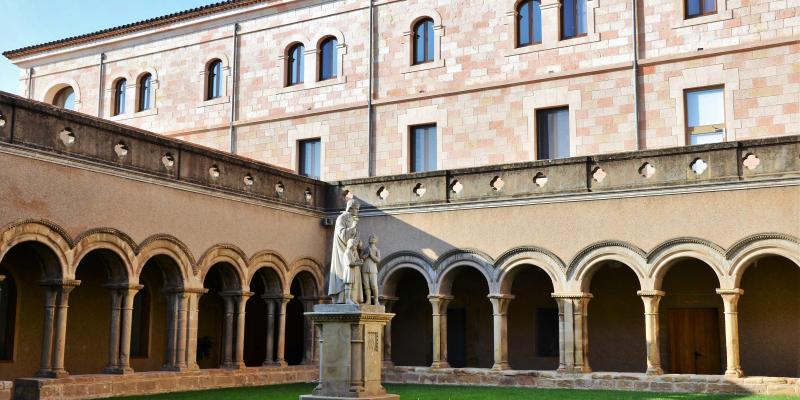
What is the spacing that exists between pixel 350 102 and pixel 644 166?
10.0 m

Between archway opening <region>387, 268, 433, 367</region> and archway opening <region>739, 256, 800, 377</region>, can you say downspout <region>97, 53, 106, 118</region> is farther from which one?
archway opening <region>739, 256, 800, 377</region>

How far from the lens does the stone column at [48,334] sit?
1683 centimetres

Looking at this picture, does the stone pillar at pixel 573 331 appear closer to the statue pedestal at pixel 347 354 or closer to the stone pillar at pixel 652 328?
the stone pillar at pixel 652 328

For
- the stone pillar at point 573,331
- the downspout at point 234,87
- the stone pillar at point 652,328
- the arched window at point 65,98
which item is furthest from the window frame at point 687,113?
the arched window at point 65,98

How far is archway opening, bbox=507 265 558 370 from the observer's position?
23.5 meters

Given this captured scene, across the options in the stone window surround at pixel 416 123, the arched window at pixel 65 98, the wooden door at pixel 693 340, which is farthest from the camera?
the arched window at pixel 65 98

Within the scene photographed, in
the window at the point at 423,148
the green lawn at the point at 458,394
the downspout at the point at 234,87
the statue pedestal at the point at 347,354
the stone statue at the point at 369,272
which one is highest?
the downspout at the point at 234,87

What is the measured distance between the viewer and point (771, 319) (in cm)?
2064

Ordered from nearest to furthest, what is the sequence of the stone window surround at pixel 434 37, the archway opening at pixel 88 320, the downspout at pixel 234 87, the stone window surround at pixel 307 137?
the archway opening at pixel 88 320
the stone window surround at pixel 434 37
the stone window surround at pixel 307 137
the downspout at pixel 234 87

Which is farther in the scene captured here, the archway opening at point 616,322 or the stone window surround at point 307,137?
the stone window surround at point 307,137

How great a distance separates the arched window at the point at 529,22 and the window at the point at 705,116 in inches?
168

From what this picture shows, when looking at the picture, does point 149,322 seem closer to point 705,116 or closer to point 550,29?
point 550,29

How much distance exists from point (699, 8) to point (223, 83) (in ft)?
47.2

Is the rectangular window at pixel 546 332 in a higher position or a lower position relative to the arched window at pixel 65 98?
lower
